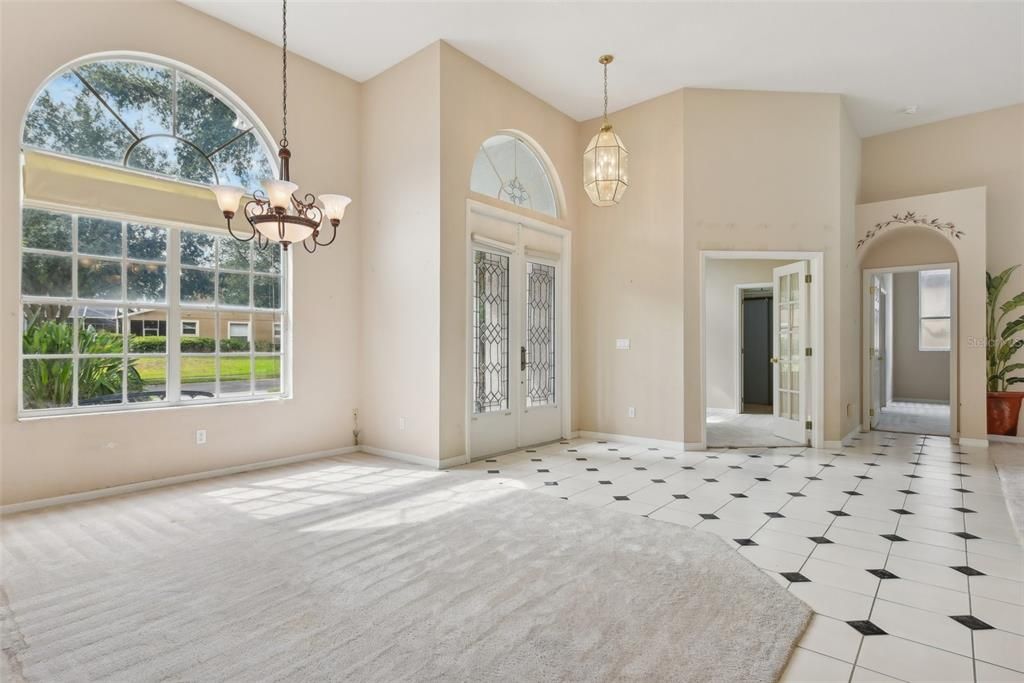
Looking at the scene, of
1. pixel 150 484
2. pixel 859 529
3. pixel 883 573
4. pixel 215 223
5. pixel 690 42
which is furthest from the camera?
pixel 690 42

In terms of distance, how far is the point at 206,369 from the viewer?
4926mm

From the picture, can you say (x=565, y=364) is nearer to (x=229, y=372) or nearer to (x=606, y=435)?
(x=606, y=435)

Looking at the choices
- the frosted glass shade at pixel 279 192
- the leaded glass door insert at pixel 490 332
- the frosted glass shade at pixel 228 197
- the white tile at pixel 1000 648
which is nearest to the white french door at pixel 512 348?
the leaded glass door insert at pixel 490 332

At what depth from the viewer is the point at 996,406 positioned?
262 inches

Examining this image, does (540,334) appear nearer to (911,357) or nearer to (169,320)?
(169,320)

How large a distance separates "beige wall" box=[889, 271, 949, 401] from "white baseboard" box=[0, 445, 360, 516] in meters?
11.3

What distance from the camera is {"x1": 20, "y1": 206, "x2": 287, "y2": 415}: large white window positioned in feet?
13.2

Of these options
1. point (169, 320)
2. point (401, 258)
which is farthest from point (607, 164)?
point (169, 320)

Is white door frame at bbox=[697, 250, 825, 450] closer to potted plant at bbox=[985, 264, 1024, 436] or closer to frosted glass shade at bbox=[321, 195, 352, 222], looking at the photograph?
potted plant at bbox=[985, 264, 1024, 436]

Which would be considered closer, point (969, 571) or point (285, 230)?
point (969, 571)

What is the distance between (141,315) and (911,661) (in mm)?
5460

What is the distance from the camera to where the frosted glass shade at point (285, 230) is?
346 cm

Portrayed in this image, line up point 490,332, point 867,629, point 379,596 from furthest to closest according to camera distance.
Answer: point 490,332
point 379,596
point 867,629

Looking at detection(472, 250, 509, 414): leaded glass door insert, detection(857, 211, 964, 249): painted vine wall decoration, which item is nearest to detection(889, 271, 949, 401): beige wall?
detection(857, 211, 964, 249): painted vine wall decoration
